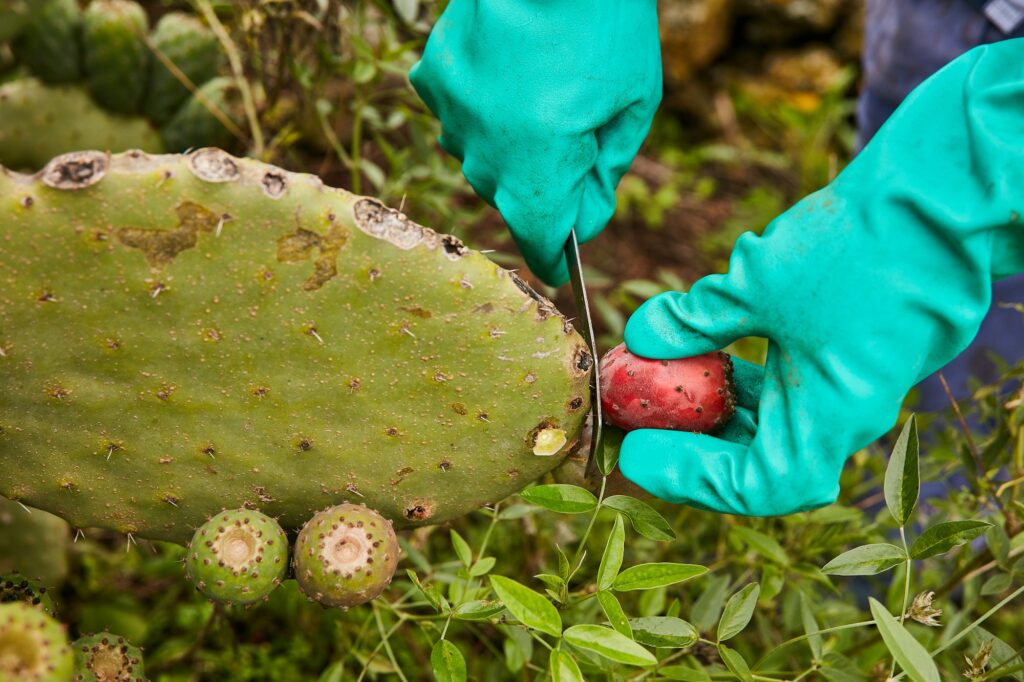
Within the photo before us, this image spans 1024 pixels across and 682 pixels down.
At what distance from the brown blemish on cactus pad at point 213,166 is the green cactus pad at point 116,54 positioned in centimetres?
102

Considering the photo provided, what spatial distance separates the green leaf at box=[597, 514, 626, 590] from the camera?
859 mm

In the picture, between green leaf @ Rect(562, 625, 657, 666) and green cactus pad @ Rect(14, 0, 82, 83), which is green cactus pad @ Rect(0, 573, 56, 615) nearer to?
green leaf @ Rect(562, 625, 657, 666)

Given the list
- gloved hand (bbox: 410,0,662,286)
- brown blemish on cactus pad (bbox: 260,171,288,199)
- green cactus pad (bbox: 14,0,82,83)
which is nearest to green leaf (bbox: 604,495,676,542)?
gloved hand (bbox: 410,0,662,286)

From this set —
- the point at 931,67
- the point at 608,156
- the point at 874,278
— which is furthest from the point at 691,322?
the point at 931,67

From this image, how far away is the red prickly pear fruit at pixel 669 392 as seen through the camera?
0.96m

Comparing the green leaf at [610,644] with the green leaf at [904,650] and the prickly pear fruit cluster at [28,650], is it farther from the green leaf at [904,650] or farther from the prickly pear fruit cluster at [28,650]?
the prickly pear fruit cluster at [28,650]

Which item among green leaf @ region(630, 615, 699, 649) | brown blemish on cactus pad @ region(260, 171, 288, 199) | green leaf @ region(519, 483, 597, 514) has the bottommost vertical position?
green leaf @ region(630, 615, 699, 649)

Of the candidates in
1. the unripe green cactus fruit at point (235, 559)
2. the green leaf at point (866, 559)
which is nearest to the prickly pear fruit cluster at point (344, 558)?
the unripe green cactus fruit at point (235, 559)

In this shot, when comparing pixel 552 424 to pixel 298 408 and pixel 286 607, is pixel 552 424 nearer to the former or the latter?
pixel 298 408

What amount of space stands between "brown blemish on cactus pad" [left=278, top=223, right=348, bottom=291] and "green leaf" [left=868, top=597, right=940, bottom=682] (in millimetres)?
563

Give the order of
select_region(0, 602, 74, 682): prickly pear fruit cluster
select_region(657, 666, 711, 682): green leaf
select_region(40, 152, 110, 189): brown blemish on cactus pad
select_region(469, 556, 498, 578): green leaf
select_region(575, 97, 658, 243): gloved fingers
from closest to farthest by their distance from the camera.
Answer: select_region(0, 602, 74, 682): prickly pear fruit cluster → select_region(40, 152, 110, 189): brown blemish on cactus pad → select_region(657, 666, 711, 682): green leaf → select_region(469, 556, 498, 578): green leaf → select_region(575, 97, 658, 243): gloved fingers

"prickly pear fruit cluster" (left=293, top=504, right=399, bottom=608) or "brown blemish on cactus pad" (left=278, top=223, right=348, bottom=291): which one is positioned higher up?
"brown blemish on cactus pad" (left=278, top=223, right=348, bottom=291)

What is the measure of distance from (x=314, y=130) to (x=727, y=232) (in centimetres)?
142

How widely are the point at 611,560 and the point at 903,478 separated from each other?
0.32 metres
